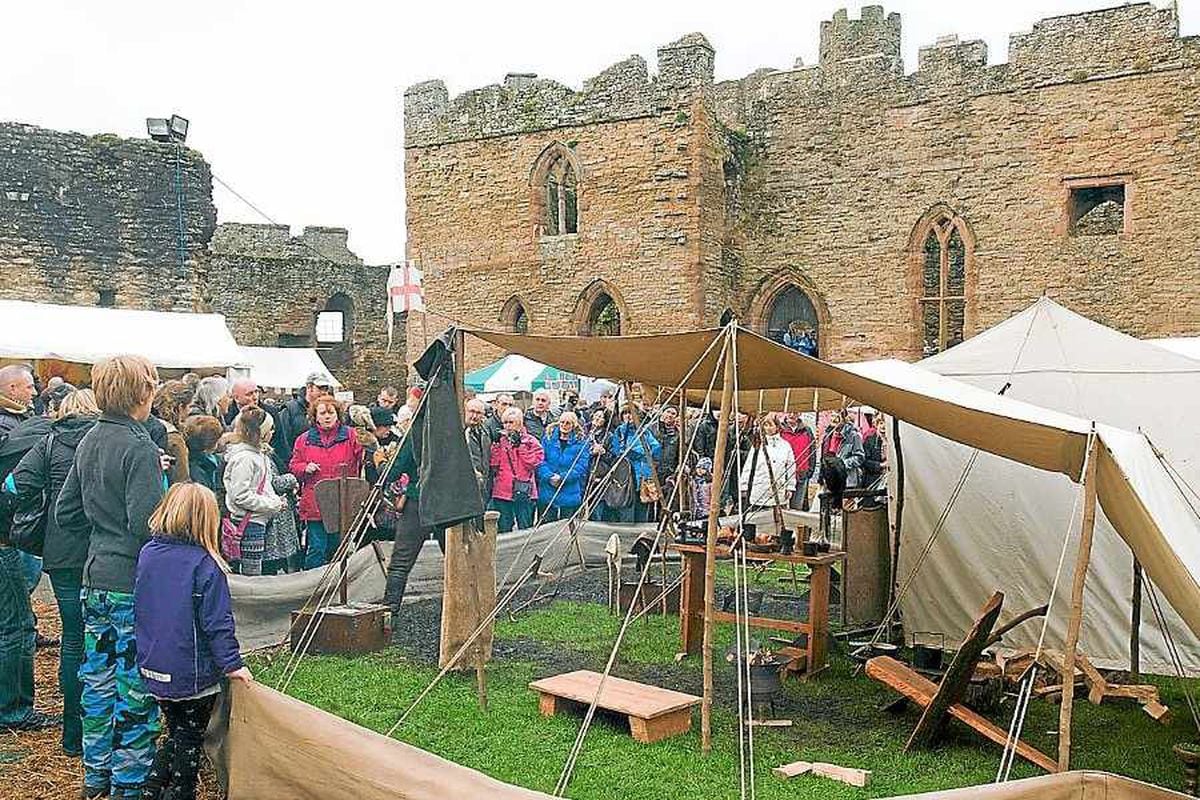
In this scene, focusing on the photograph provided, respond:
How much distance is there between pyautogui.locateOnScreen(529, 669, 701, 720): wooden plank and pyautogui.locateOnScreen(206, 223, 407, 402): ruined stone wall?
65.4 feet

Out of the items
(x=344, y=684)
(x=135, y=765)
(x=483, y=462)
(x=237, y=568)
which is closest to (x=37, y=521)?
(x=135, y=765)

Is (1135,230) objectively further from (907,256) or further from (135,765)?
(135,765)

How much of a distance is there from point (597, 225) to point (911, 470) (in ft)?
37.5

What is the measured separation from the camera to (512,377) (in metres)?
17.7

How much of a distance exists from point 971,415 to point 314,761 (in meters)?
3.26

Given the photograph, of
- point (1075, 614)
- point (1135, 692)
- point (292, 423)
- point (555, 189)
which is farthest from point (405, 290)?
point (1075, 614)

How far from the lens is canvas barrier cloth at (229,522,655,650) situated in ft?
22.7

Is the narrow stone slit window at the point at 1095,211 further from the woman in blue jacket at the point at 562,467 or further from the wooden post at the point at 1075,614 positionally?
the wooden post at the point at 1075,614

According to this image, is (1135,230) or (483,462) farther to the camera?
(1135,230)

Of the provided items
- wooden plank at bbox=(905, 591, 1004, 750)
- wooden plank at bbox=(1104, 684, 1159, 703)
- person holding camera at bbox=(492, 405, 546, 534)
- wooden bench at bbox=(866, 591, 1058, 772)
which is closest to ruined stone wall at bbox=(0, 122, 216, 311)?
person holding camera at bbox=(492, 405, 546, 534)

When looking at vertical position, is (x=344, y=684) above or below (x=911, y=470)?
below

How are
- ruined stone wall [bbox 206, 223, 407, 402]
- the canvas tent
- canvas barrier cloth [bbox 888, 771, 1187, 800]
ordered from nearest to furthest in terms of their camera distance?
canvas barrier cloth [bbox 888, 771, 1187, 800], the canvas tent, ruined stone wall [bbox 206, 223, 407, 402]

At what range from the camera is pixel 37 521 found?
491 cm

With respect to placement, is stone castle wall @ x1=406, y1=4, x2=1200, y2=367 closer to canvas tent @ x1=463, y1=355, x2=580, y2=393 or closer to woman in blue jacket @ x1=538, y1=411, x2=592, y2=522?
canvas tent @ x1=463, y1=355, x2=580, y2=393
